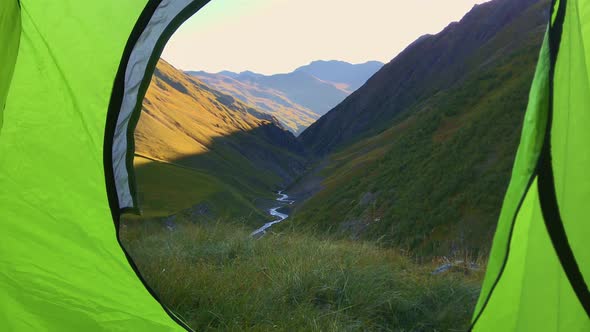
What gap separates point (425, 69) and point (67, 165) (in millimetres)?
107264

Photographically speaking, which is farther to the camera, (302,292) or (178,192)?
(178,192)

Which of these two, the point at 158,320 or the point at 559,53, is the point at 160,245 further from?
the point at 559,53

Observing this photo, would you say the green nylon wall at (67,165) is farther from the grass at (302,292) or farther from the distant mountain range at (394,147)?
the distant mountain range at (394,147)

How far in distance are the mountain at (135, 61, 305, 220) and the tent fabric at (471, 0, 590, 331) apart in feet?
104

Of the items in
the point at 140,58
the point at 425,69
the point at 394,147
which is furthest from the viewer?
the point at 425,69

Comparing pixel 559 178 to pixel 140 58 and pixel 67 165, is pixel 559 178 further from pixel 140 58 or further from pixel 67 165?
pixel 67 165

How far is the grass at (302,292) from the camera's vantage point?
10.00 feet

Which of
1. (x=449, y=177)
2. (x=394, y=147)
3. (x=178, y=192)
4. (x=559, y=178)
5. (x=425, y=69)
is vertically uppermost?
(x=425, y=69)

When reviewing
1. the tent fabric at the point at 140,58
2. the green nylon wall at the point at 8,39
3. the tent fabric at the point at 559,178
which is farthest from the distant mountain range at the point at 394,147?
the tent fabric at the point at 559,178

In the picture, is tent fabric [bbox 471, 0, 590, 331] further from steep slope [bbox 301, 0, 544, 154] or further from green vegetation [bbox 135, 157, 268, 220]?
steep slope [bbox 301, 0, 544, 154]

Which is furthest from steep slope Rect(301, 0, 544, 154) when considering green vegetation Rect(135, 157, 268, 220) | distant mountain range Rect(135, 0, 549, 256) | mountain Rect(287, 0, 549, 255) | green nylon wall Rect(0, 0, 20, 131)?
green nylon wall Rect(0, 0, 20, 131)

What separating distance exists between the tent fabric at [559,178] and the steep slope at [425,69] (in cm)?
6994

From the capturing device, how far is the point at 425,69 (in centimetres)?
10338

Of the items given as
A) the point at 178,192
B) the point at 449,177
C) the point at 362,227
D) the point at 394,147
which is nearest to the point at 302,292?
the point at 449,177
